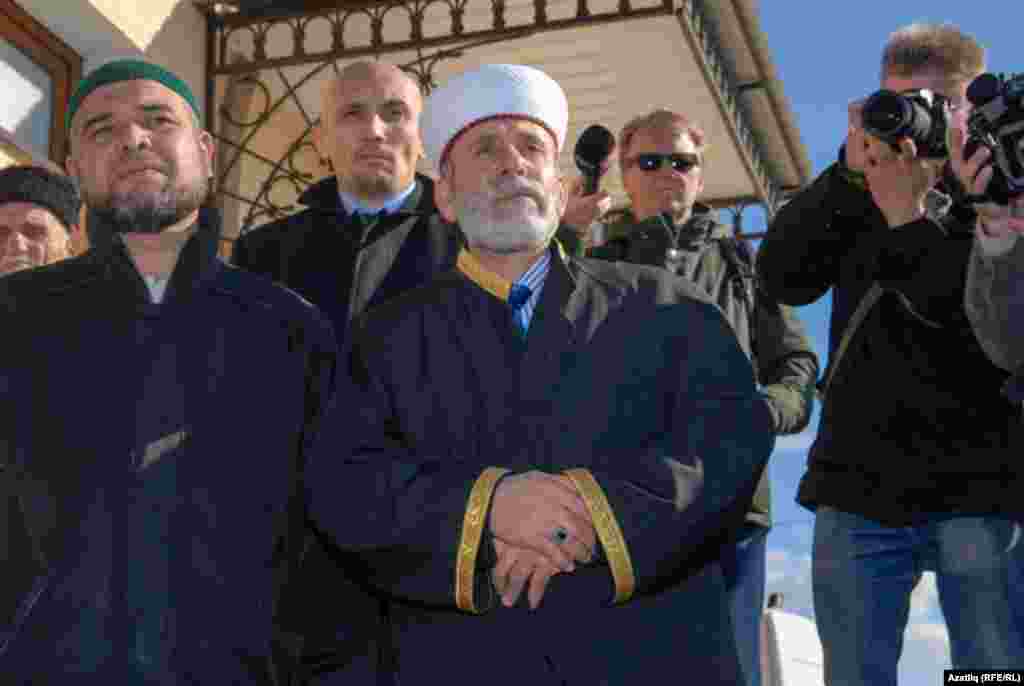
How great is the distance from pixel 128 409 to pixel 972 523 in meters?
1.99

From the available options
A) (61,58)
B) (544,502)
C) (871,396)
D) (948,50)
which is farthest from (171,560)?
(61,58)

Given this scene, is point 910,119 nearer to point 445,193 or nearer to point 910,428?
point 910,428

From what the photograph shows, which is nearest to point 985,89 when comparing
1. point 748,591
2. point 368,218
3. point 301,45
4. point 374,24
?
point 748,591

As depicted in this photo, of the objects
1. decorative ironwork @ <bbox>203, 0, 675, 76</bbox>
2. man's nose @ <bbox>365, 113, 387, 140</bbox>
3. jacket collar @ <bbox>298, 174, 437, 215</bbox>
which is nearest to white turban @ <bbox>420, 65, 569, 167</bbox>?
jacket collar @ <bbox>298, 174, 437, 215</bbox>

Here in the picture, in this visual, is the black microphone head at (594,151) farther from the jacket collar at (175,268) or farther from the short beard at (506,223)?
the jacket collar at (175,268)

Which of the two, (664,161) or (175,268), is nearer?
(175,268)

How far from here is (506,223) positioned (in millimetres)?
3525

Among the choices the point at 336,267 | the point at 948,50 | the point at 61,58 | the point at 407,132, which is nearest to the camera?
the point at 948,50

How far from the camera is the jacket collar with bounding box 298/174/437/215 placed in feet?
15.3

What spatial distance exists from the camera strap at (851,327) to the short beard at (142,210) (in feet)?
5.63

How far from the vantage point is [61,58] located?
8.15 metres

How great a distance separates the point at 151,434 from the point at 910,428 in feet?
6.15

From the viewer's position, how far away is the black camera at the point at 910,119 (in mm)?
3742

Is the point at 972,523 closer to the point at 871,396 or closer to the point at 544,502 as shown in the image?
the point at 871,396
